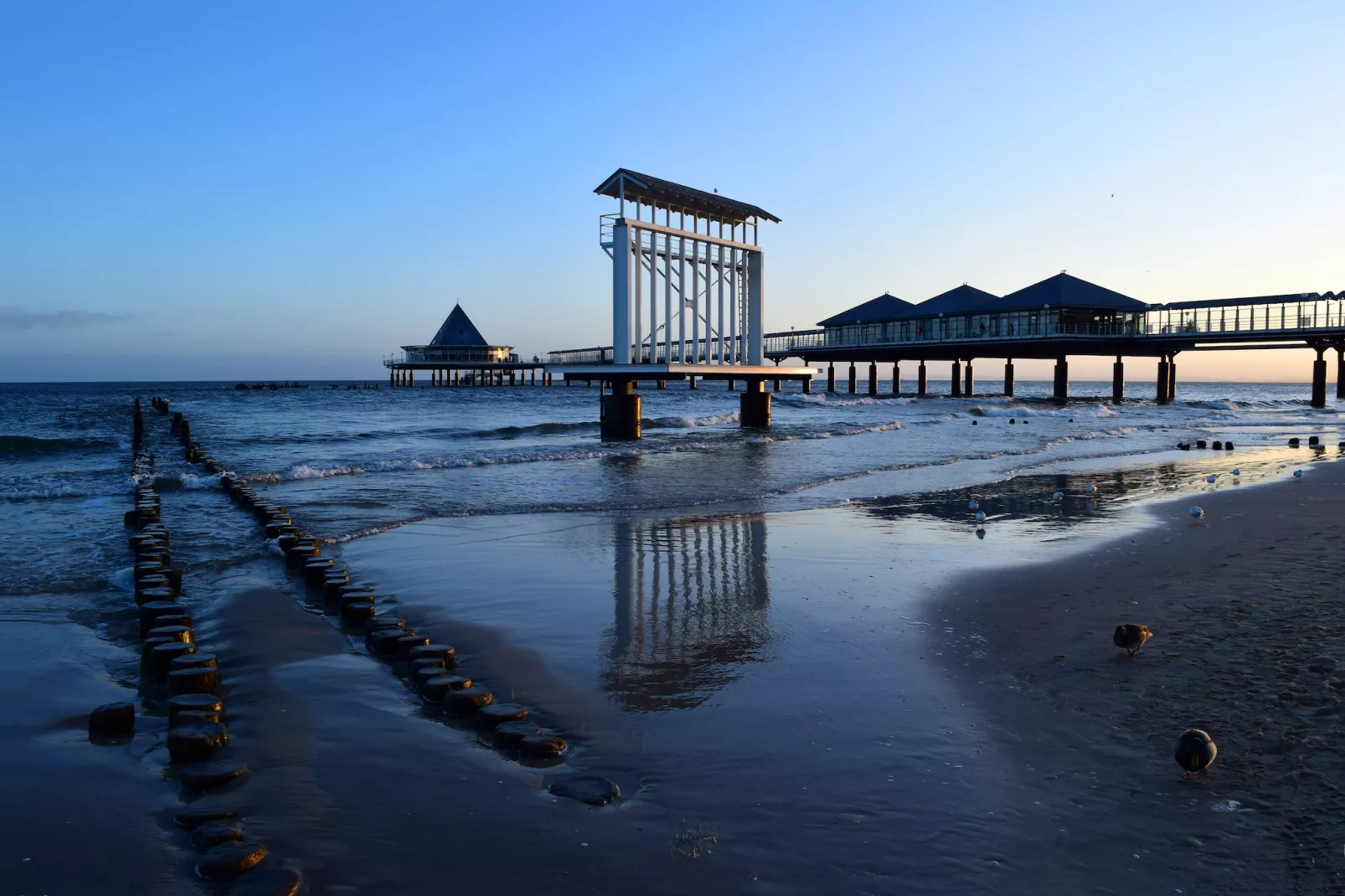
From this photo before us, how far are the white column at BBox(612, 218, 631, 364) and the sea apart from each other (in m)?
3.72

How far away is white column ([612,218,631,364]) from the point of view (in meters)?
24.8

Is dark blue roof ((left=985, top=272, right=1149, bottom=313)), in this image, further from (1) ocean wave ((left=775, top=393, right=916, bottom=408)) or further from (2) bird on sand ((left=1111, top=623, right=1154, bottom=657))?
(2) bird on sand ((left=1111, top=623, right=1154, bottom=657))

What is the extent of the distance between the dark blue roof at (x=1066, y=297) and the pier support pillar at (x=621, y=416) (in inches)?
1366

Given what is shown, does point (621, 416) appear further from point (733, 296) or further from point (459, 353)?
point (459, 353)

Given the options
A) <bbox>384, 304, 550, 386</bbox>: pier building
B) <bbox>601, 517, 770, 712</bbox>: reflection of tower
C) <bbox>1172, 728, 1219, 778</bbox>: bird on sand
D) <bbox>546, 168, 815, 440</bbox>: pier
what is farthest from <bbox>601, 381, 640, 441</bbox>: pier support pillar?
<bbox>384, 304, 550, 386</bbox>: pier building

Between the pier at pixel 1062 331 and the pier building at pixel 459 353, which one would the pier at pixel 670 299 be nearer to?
the pier at pixel 1062 331

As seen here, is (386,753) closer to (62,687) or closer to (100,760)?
(100,760)

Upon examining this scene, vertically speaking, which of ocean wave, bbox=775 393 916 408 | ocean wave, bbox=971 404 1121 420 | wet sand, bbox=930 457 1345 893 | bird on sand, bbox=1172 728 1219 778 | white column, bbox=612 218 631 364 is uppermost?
white column, bbox=612 218 631 364

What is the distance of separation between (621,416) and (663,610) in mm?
20576

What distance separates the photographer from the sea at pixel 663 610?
12.5 feet

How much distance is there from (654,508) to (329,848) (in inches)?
423

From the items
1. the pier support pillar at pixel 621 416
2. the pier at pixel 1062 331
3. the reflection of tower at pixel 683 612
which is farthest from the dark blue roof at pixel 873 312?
the reflection of tower at pixel 683 612

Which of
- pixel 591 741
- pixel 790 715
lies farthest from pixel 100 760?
pixel 790 715

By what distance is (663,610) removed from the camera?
7.68 meters
